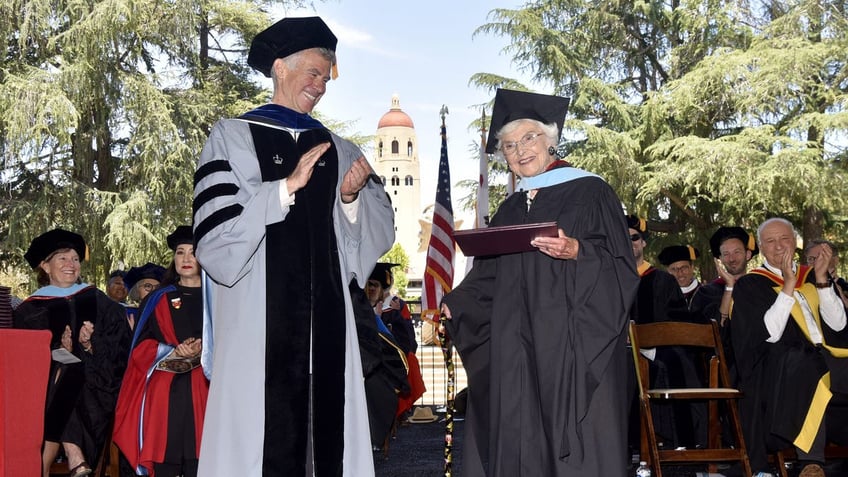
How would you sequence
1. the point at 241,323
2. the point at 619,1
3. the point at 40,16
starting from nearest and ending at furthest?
the point at 241,323
the point at 40,16
the point at 619,1

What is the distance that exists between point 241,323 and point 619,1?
20339 mm

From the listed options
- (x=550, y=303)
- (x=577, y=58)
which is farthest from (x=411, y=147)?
(x=550, y=303)

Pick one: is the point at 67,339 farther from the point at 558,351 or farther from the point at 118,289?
the point at 558,351

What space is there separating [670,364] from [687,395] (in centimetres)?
162

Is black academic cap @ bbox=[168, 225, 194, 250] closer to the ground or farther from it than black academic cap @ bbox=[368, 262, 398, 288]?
farther from it

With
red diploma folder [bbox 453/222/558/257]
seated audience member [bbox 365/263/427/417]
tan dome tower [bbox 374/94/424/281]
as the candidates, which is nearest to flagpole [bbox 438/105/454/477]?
red diploma folder [bbox 453/222/558/257]

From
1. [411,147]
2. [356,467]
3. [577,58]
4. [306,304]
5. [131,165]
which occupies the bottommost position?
[356,467]

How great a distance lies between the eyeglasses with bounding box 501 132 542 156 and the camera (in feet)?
14.9

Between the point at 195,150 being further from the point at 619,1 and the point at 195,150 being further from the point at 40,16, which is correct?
the point at 619,1

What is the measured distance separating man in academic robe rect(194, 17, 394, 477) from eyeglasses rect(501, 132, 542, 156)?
1017 mm

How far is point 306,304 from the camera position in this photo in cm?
357

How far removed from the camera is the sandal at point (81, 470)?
6559mm

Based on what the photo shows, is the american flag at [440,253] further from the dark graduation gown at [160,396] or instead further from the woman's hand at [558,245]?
the woman's hand at [558,245]

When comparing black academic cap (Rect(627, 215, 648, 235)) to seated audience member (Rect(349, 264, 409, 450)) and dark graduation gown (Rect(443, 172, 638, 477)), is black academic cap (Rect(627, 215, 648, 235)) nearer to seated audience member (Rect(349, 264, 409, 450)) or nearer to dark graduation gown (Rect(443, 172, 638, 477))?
dark graduation gown (Rect(443, 172, 638, 477))
